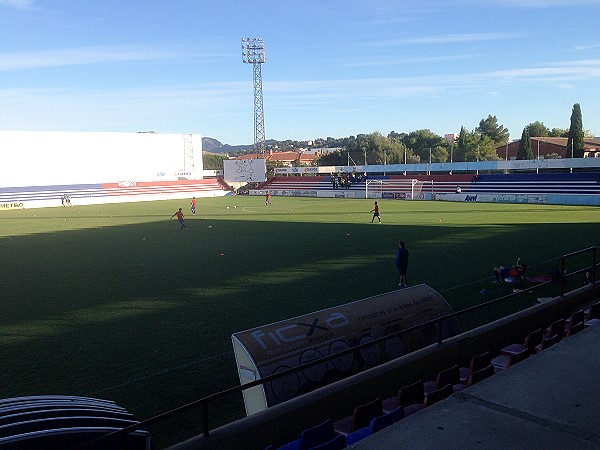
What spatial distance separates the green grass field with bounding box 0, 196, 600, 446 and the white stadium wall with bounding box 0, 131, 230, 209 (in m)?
36.1

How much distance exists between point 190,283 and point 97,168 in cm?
6536

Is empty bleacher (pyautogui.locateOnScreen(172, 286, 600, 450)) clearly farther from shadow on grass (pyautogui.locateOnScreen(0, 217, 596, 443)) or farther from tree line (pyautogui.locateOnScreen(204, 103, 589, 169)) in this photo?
tree line (pyautogui.locateOnScreen(204, 103, 589, 169))

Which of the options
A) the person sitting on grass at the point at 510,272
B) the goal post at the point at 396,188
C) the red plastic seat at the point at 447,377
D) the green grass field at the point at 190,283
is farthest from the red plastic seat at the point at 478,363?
the goal post at the point at 396,188

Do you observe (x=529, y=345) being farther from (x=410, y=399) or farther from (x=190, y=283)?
(x=190, y=283)

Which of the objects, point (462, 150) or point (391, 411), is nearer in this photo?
point (391, 411)

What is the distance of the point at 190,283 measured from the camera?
1655cm

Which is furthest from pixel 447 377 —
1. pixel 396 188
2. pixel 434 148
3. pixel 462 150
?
pixel 434 148

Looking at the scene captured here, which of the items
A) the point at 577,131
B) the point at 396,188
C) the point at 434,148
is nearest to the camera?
the point at 396,188

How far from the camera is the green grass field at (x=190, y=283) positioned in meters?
9.17

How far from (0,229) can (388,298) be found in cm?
3424

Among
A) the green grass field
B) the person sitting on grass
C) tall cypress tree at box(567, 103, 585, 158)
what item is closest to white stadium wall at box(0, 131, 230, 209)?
the green grass field

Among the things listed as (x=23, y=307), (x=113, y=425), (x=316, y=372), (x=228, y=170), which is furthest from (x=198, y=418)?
(x=228, y=170)

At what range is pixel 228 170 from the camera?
262ft

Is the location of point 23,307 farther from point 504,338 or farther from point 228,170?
point 228,170
